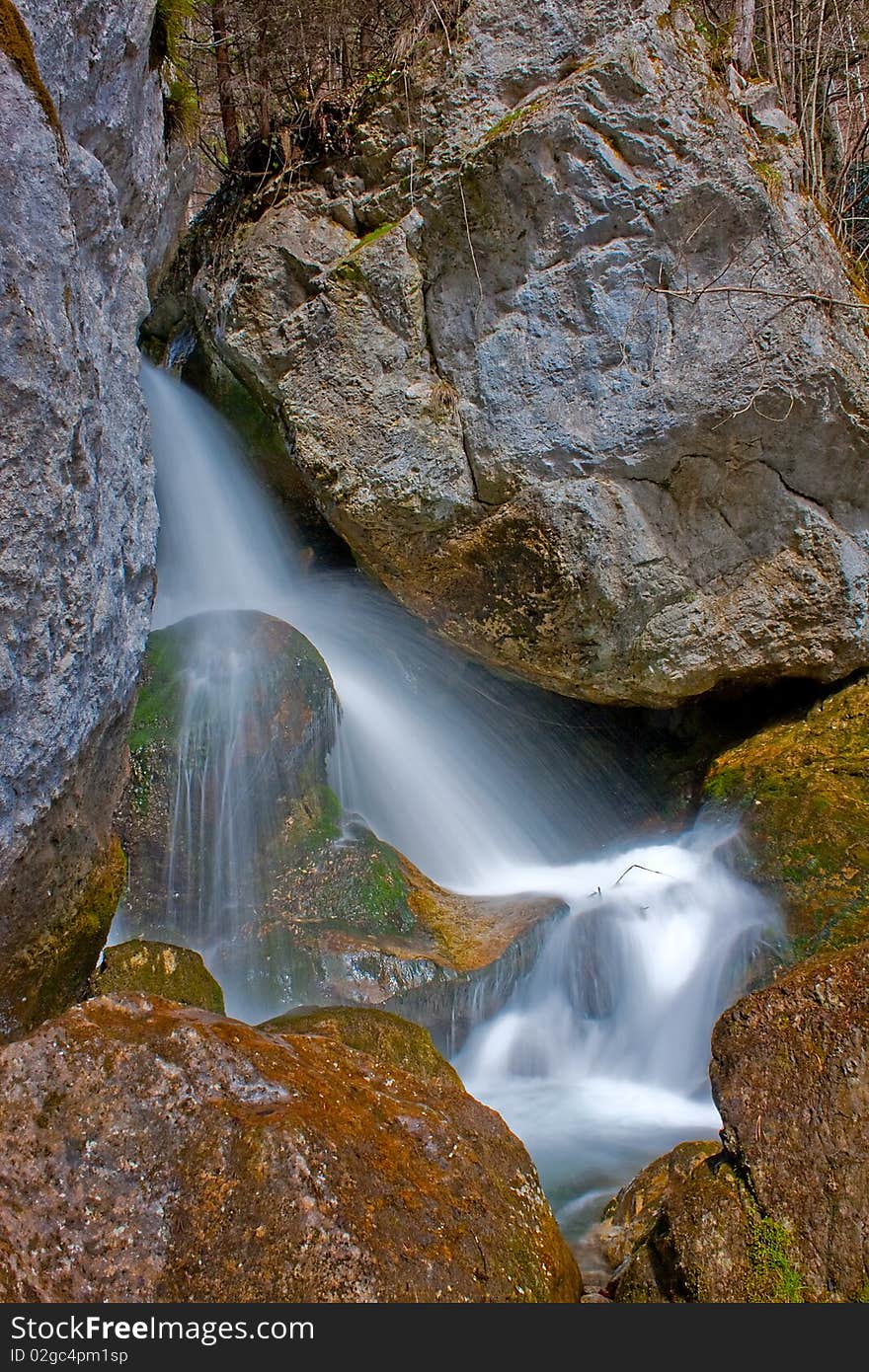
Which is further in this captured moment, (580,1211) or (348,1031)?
(580,1211)

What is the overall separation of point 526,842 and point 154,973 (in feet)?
12.5

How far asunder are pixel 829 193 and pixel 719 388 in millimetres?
3006

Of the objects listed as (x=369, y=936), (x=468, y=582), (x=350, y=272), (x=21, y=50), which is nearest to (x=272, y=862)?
(x=369, y=936)

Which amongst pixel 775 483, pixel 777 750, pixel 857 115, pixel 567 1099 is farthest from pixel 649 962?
pixel 857 115

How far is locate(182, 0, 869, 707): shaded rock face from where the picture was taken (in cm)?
520

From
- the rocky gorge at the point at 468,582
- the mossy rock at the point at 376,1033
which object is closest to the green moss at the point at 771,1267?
the rocky gorge at the point at 468,582

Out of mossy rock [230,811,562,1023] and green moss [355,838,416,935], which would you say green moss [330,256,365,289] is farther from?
green moss [355,838,416,935]

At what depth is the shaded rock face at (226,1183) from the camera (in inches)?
68.1

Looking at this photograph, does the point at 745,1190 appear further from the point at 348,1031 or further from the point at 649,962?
the point at 649,962

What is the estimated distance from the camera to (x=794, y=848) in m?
5.11

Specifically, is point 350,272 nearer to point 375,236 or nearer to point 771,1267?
point 375,236

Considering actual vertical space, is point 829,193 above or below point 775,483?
above

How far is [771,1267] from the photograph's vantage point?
212 centimetres

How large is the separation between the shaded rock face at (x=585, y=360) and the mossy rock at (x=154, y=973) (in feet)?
10.3
